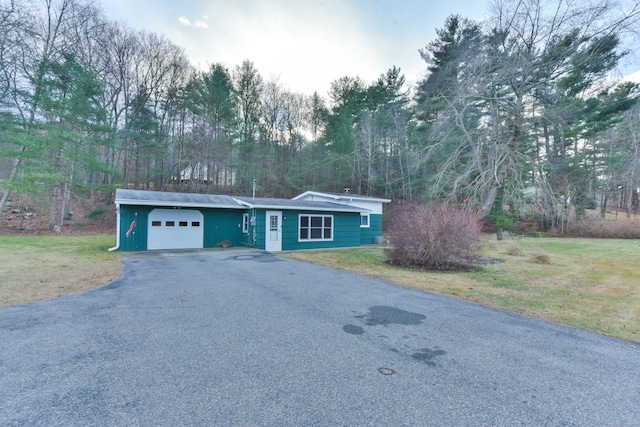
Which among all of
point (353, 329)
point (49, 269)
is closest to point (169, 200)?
point (49, 269)

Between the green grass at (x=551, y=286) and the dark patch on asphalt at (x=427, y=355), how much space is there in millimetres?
2418

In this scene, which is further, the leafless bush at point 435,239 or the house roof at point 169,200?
the house roof at point 169,200

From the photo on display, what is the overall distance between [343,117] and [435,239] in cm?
1844

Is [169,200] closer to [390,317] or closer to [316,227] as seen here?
[316,227]

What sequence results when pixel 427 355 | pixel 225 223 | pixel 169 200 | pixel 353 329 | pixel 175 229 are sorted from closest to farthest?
1. pixel 427 355
2. pixel 353 329
3. pixel 169 200
4. pixel 175 229
5. pixel 225 223

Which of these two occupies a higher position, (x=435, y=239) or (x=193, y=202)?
(x=193, y=202)

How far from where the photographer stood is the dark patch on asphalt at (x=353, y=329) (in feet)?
11.9

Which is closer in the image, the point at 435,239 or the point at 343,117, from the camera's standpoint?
the point at 435,239

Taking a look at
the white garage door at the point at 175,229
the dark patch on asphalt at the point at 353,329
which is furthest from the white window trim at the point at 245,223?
the dark patch on asphalt at the point at 353,329

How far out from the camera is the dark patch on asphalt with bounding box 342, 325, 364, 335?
143 inches

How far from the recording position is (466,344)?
3.30m

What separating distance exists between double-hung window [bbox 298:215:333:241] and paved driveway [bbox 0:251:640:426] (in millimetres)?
8622

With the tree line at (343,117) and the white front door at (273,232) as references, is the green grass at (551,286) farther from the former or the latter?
the tree line at (343,117)

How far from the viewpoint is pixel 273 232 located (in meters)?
12.6
